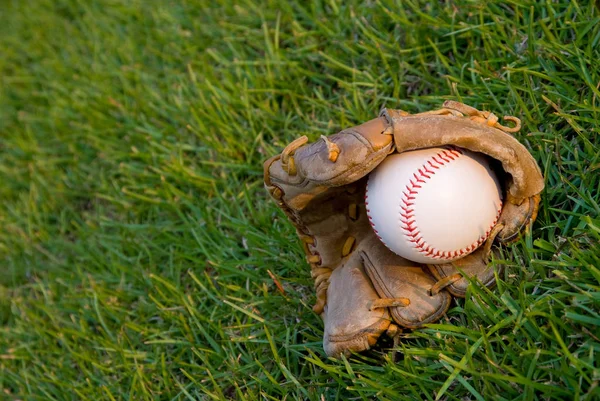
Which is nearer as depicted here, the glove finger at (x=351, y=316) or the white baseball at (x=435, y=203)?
the white baseball at (x=435, y=203)

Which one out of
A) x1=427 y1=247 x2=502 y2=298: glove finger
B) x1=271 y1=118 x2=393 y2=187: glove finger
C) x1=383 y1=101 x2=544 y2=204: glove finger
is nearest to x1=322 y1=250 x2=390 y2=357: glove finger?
x1=427 y1=247 x2=502 y2=298: glove finger

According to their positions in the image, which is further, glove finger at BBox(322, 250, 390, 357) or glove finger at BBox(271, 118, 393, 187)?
glove finger at BBox(322, 250, 390, 357)

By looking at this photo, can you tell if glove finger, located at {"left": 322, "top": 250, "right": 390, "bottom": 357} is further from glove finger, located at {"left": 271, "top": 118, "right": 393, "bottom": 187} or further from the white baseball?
glove finger, located at {"left": 271, "top": 118, "right": 393, "bottom": 187}

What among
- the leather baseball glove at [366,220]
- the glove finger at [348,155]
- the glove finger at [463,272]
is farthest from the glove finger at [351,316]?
the glove finger at [348,155]

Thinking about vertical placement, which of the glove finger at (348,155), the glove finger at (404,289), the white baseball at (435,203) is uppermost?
the glove finger at (348,155)

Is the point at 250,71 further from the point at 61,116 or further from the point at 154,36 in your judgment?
the point at 61,116

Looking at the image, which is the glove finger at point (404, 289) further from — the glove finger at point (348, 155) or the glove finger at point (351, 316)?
the glove finger at point (348, 155)

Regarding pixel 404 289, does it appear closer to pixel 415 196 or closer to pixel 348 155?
pixel 415 196

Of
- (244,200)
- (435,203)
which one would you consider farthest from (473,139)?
(244,200)
